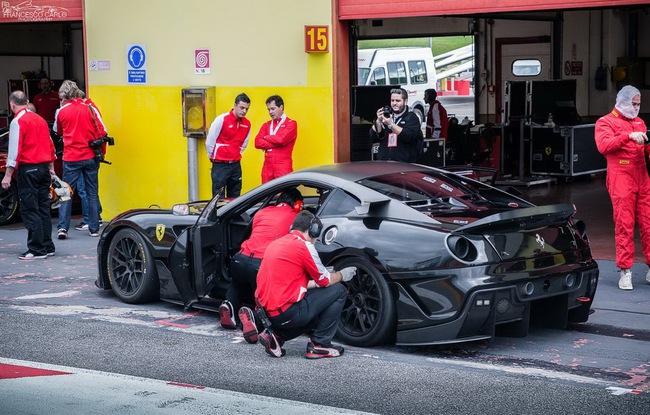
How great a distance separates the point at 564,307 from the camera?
308 inches

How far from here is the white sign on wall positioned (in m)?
14.6

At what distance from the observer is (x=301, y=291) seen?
734cm

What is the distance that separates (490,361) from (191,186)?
766cm

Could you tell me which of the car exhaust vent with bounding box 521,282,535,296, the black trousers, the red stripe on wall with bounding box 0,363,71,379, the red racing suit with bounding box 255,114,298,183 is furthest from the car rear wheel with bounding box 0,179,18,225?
the car exhaust vent with bounding box 521,282,535,296

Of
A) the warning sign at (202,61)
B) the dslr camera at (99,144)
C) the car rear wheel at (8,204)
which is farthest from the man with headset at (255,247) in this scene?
the car rear wheel at (8,204)

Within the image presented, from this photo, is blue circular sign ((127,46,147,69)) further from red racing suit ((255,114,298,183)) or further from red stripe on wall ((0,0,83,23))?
red racing suit ((255,114,298,183))

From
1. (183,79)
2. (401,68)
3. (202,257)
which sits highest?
(401,68)

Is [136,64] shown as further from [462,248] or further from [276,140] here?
[462,248]

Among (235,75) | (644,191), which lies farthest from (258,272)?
(235,75)

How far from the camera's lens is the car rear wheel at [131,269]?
9.17 m

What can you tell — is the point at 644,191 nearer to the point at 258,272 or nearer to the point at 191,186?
the point at 258,272

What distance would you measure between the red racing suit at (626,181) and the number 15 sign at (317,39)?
4.41 m

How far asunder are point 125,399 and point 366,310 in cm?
194

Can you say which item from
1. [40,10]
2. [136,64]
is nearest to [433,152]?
[136,64]
